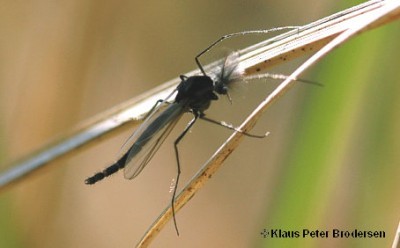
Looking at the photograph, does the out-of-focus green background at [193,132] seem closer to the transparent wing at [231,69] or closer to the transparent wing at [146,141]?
the transparent wing at [231,69]

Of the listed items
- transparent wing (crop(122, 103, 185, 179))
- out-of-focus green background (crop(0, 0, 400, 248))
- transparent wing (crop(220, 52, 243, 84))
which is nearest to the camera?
out-of-focus green background (crop(0, 0, 400, 248))

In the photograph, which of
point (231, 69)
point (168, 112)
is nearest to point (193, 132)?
point (168, 112)

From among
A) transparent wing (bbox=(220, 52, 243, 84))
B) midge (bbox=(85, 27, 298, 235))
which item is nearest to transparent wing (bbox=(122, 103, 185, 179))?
Result: midge (bbox=(85, 27, 298, 235))

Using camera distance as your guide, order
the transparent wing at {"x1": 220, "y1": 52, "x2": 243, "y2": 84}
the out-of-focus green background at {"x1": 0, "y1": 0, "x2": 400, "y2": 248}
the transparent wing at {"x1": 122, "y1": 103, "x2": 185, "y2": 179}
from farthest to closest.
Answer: the transparent wing at {"x1": 122, "y1": 103, "x2": 185, "y2": 179}, the transparent wing at {"x1": 220, "y1": 52, "x2": 243, "y2": 84}, the out-of-focus green background at {"x1": 0, "y1": 0, "x2": 400, "y2": 248}

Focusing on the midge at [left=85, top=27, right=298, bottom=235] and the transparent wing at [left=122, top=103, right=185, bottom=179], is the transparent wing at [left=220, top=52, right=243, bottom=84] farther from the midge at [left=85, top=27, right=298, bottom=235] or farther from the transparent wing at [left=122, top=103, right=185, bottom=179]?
the transparent wing at [left=122, top=103, right=185, bottom=179]

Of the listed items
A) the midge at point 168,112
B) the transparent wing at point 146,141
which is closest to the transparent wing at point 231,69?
the midge at point 168,112

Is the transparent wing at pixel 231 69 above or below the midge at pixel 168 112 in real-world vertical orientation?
above

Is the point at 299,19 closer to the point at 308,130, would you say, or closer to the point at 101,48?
the point at 101,48
